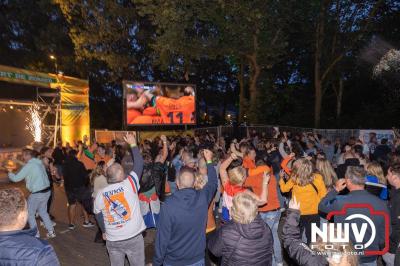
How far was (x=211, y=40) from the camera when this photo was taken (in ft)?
72.6

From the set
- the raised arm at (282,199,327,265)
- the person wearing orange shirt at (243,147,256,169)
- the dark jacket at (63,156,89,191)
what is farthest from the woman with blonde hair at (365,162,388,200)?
the dark jacket at (63,156,89,191)

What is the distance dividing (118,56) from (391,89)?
1882 cm

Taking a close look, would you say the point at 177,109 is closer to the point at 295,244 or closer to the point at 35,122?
the point at 35,122

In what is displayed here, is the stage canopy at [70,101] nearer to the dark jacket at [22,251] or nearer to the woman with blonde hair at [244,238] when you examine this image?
the woman with blonde hair at [244,238]

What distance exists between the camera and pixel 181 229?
388cm

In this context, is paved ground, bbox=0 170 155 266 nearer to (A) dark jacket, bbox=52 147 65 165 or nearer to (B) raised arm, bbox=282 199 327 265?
(A) dark jacket, bbox=52 147 65 165

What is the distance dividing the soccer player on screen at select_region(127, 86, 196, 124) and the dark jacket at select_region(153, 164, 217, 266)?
54.8 ft

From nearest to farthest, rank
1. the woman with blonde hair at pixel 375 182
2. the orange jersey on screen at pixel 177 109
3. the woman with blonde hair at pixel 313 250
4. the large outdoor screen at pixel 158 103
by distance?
the woman with blonde hair at pixel 313 250, the woman with blonde hair at pixel 375 182, the large outdoor screen at pixel 158 103, the orange jersey on screen at pixel 177 109

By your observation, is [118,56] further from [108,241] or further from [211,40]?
[108,241]

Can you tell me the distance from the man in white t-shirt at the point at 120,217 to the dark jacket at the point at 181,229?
2.53ft

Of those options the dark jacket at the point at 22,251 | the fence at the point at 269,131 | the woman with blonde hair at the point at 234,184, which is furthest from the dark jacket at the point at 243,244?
the fence at the point at 269,131

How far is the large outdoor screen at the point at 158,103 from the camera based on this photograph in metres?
20.2

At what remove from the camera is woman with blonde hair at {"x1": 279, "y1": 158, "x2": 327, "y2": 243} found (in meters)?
5.14

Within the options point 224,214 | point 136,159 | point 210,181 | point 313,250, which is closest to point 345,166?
point 224,214
